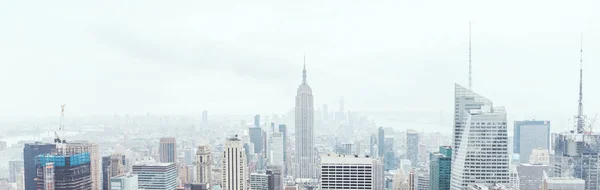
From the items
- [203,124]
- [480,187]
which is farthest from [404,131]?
[203,124]

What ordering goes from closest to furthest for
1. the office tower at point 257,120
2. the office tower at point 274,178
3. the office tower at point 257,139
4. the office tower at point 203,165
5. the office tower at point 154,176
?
the office tower at point 257,120
the office tower at point 154,176
the office tower at point 203,165
the office tower at point 274,178
the office tower at point 257,139

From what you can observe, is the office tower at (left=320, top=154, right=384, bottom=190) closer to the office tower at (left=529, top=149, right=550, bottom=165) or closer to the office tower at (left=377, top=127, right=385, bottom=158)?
the office tower at (left=377, top=127, right=385, bottom=158)

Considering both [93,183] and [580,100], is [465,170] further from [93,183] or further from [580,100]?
[93,183]

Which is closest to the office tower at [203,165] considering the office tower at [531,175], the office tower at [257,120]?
the office tower at [257,120]

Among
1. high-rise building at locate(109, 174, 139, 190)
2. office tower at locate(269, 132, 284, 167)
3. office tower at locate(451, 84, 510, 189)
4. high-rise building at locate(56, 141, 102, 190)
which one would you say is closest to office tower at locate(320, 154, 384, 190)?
office tower at locate(451, 84, 510, 189)

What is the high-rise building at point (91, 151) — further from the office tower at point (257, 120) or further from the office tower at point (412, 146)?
the office tower at point (412, 146)

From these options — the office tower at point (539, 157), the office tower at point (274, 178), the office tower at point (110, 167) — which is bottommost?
the office tower at point (274, 178)
